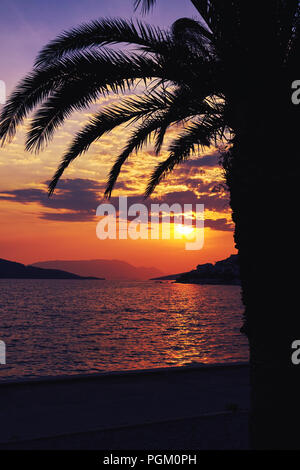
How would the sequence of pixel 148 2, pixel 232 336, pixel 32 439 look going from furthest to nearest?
1. pixel 232 336
2. pixel 148 2
3. pixel 32 439

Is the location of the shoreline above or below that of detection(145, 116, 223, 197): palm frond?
below

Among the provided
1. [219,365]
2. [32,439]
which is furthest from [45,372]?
[32,439]

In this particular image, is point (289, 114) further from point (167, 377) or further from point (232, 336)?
point (232, 336)

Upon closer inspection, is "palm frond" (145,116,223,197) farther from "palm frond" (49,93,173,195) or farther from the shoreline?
the shoreline

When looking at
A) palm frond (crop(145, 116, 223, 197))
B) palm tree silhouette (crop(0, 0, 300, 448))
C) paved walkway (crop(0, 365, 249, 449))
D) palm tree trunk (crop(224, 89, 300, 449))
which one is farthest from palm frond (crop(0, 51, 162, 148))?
paved walkway (crop(0, 365, 249, 449))

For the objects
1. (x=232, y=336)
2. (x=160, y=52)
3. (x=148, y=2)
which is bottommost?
(x=232, y=336)

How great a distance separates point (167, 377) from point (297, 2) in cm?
707

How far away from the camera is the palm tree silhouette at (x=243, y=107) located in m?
4.40

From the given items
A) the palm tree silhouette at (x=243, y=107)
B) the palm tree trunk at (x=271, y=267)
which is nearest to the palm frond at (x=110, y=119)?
the palm tree silhouette at (x=243, y=107)

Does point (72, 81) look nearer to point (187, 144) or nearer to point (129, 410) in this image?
point (187, 144)

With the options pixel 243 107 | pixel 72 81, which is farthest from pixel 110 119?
pixel 243 107

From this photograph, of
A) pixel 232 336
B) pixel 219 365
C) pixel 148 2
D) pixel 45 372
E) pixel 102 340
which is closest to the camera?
pixel 148 2

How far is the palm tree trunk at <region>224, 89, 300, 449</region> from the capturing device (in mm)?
4340
